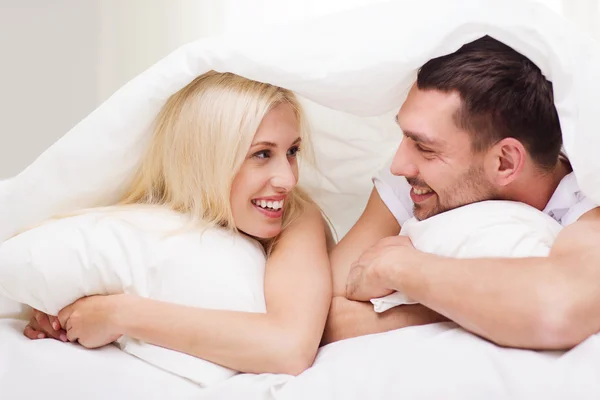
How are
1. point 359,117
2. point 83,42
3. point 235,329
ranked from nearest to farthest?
1. point 235,329
2. point 359,117
3. point 83,42

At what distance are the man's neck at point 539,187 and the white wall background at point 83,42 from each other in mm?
1451

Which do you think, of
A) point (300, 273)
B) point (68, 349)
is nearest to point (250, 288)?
point (300, 273)

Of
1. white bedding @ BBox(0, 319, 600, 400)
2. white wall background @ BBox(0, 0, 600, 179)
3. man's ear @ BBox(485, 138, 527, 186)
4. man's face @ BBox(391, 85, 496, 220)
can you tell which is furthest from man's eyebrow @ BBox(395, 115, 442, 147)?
white wall background @ BBox(0, 0, 600, 179)

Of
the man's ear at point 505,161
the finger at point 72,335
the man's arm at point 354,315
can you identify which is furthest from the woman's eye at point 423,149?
the finger at point 72,335

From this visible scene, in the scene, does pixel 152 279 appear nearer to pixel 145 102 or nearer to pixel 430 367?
pixel 145 102

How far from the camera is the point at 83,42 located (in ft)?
9.14

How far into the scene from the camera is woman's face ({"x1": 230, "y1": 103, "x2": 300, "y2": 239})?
1.59 meters

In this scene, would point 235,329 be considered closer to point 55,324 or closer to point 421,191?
point 55,324

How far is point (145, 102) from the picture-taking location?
1555 millimetres

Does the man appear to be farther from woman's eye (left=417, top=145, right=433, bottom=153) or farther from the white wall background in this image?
the white wall background

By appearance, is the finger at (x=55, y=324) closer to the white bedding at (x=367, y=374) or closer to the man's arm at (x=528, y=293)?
the white bedding at (x=367, y=374)

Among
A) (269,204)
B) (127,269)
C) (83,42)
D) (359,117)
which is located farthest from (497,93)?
(83,42)

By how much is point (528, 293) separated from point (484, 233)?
188 mm

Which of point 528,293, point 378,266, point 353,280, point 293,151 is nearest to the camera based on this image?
point 528,293
